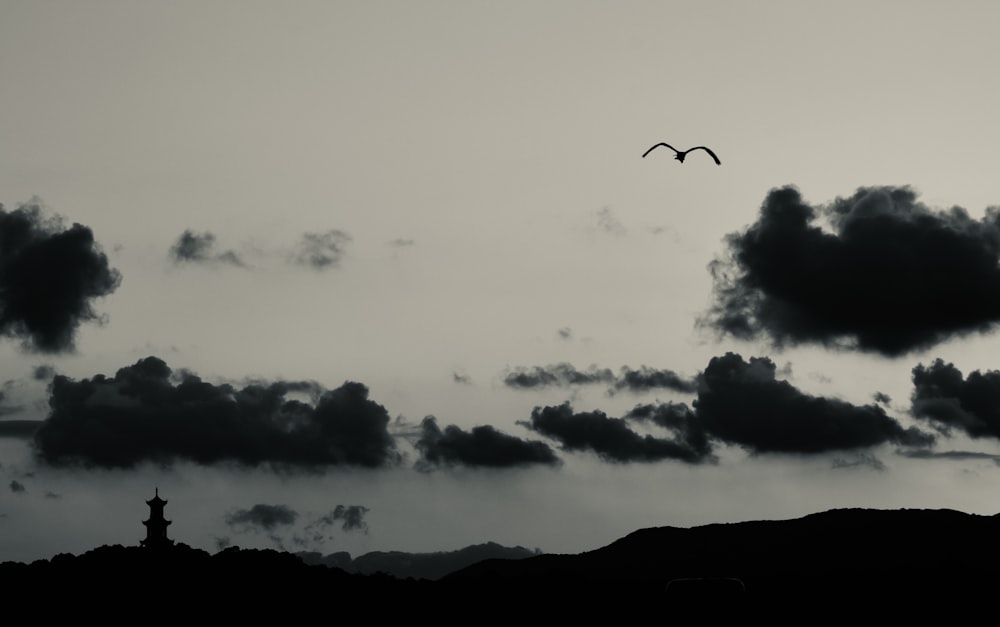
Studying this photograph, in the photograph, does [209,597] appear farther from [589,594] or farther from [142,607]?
[589,594]

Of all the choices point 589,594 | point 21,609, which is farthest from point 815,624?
point 21,609

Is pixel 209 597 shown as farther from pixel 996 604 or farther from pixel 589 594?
pixel 996 604

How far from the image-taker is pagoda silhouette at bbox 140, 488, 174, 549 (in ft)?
459

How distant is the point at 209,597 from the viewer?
102 metres

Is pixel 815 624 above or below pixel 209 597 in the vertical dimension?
below

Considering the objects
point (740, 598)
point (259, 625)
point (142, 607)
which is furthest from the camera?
point (142, 607)

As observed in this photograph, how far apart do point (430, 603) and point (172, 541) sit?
57.1 metres

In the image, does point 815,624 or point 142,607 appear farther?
point 142,607

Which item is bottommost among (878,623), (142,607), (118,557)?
(878,623)

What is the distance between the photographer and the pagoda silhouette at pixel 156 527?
14000cm

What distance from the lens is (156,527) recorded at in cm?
14100

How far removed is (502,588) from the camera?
110625 mm

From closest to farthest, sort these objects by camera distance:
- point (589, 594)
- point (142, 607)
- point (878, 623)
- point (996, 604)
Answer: point (878, 623) → point (996, 604) → point (142, 607) → point (589, 594)

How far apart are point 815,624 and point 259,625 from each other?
35.5m
